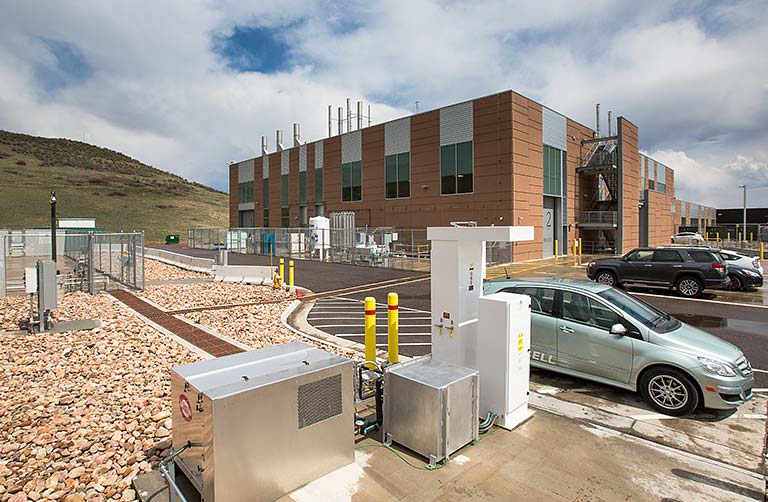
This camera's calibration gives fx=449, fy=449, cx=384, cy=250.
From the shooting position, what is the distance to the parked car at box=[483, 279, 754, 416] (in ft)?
17.8

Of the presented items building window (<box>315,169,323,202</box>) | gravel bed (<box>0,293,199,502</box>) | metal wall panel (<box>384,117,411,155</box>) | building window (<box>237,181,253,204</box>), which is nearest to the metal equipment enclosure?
gravel bed (<box>0,293,199,502</box>)

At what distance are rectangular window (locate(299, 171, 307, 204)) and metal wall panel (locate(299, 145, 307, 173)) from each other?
418 millimetres

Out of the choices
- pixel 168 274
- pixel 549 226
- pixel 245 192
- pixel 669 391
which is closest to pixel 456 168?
pixel 549 226

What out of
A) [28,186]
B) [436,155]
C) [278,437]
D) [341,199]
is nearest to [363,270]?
[436,155]

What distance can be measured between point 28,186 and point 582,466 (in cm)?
10877

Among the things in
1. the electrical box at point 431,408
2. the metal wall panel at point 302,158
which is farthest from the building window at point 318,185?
the electrical box at point 431,408

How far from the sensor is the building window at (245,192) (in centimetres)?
5659

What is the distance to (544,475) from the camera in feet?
13.1

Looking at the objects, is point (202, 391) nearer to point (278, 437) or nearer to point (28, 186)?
point (278, 437)

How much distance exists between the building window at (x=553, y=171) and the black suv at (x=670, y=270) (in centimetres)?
1728

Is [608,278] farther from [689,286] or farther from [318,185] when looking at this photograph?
[318,185]

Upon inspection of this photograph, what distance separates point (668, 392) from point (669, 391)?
0.02m

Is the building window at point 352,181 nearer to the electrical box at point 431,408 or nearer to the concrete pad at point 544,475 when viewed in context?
the electrical box at point 431,408

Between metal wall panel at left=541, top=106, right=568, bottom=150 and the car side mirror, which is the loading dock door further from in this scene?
the car side mirror
